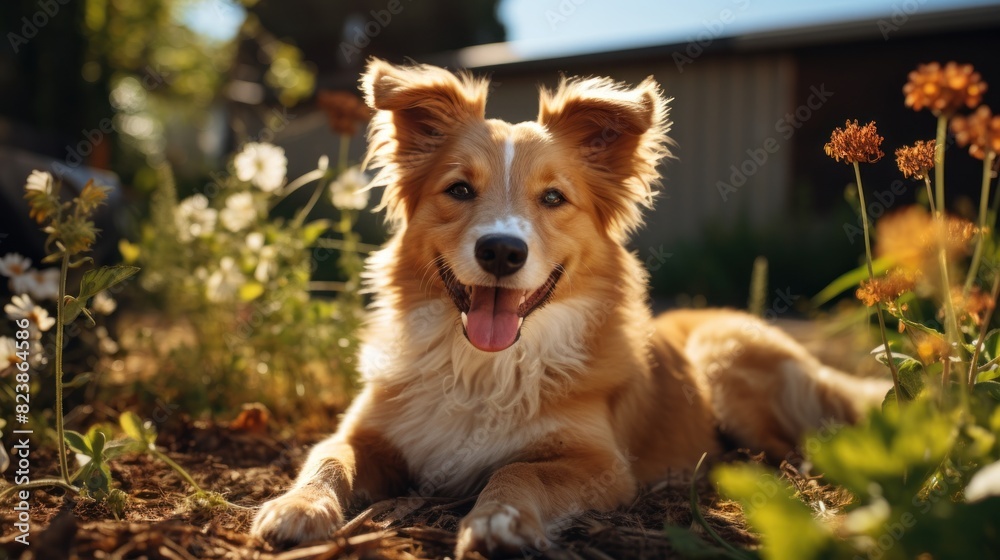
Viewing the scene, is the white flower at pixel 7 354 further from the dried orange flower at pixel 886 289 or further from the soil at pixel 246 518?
the dried orange flower at pixel 886 289

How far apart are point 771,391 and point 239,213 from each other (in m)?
3.28

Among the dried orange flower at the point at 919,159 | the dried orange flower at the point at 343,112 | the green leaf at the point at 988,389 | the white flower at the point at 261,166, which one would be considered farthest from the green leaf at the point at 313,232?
the green leaf at the point at 988,389

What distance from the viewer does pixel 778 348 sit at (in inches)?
178

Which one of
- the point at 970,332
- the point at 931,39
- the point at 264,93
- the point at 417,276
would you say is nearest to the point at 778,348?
the point at 970,332

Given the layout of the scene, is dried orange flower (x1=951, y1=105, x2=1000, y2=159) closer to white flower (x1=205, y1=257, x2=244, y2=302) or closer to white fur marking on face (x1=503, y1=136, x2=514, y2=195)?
white fur marking on face (x1=503, y1=136, x2=514, y2=195)

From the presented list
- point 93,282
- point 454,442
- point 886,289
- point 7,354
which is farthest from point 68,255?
point 886,289

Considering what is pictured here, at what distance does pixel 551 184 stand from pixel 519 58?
10327mm

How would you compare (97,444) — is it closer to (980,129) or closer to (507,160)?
(507,160)

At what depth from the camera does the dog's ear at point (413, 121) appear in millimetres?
3549

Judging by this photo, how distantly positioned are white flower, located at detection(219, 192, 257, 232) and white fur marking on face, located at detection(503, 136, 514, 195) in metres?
1.83

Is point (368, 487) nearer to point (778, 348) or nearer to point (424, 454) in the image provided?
point (424, 454)

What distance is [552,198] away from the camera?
3.46 m

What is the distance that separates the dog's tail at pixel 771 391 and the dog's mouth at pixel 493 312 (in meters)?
1.60

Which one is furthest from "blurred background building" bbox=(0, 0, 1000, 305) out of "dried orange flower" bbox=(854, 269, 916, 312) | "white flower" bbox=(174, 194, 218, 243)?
"dried orange flower" bbox=(854, 269, 916, 312)
